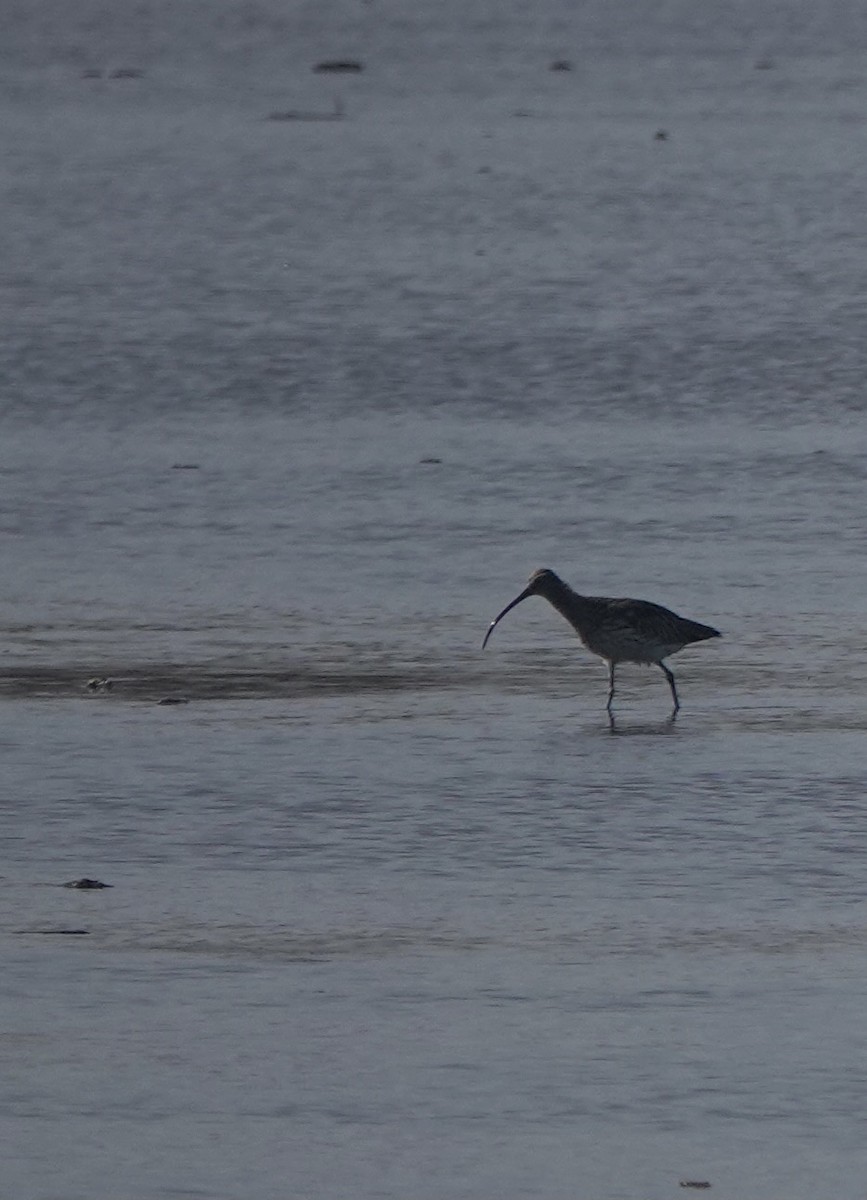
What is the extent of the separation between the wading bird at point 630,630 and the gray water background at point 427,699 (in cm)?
23

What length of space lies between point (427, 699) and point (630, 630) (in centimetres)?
80

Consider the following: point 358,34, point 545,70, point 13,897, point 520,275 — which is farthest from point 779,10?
point 13,897

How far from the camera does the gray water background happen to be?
7531mm

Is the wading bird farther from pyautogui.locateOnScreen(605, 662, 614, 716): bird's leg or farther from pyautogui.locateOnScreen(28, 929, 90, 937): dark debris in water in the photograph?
pyautogui.locateOnScreen(28, 929, 90, 937): dark debris in water

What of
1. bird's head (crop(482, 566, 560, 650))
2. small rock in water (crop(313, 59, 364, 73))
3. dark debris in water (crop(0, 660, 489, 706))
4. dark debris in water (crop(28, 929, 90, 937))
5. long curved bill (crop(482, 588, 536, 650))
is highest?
small rock in water (crop(313, 59, 364, 73))

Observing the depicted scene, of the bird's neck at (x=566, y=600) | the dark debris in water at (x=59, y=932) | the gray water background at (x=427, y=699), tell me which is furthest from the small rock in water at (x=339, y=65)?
the dark debris in water at (x=59, y=932)

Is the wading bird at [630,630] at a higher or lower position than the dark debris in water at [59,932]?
higher

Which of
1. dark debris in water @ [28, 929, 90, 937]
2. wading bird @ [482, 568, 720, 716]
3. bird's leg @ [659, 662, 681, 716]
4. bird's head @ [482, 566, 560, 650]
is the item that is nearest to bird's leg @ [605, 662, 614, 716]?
wading bird @ [482, 568, 720, 716]

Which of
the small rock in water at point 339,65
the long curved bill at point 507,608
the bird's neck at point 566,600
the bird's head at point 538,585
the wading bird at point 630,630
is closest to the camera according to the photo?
the wading bird at point 630,630

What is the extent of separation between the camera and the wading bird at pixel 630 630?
12047mm

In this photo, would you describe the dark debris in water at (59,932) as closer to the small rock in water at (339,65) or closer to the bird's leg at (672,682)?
the bird's leg at (672,682)

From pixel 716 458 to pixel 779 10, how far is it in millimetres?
46715

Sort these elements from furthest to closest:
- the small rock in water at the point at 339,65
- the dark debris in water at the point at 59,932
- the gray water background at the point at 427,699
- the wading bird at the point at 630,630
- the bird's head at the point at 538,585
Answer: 1. the small rock in water at the point at 339,65
2. the bird's head at the point at 538,585
3. the wading bird at the point at 630,630
4. the dark debris in water at the point at 59,932
5. the gray water background at the point at 427,699

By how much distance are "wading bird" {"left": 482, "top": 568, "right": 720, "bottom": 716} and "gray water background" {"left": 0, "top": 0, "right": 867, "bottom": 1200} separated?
0.74ft
